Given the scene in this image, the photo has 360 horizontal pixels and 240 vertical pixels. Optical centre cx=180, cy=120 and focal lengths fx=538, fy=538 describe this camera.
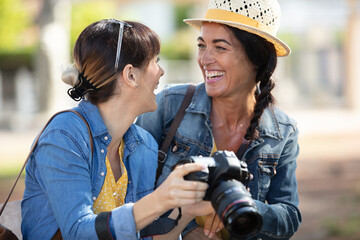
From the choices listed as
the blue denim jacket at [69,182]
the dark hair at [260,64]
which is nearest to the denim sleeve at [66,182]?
the blue denim jacket at [69,182]

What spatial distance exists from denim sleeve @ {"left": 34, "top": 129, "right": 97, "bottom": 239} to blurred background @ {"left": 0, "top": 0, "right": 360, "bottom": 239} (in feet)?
5.35

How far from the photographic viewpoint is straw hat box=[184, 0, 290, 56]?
9.99 ft

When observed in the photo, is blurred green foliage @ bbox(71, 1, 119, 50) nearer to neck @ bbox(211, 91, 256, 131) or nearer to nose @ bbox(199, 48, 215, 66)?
neck @ bbox(211, 91, 256, 131)

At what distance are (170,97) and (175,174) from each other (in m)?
1.21

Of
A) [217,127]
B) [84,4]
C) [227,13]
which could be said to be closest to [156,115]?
[217,127]

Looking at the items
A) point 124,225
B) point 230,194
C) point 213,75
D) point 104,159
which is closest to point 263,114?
point 213,75

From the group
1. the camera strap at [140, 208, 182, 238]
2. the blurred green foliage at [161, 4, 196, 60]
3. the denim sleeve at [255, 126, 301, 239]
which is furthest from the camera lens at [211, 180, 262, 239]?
the blurred green foliage at [161, 4, 196, 60]

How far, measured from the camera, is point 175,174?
6.71ft

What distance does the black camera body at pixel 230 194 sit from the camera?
198 centimetres

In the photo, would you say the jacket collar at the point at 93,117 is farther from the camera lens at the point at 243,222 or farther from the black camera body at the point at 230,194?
the camera lens at the point at 243,222

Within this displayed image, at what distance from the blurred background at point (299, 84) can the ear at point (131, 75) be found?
3.98 ft

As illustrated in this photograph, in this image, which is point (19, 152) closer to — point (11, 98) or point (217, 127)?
point (11, 98)

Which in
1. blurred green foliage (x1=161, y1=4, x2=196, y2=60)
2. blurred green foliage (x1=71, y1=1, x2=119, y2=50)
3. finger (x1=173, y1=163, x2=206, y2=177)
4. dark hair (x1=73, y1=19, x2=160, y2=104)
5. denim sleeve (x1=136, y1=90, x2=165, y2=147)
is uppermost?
dark hair (x1=73, y1=19, x2=160, y2=104)

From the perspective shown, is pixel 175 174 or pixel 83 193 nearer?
pixel 175 174
